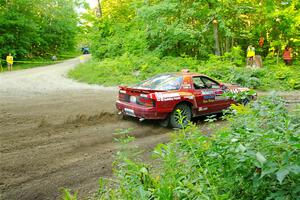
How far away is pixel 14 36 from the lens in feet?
96.6

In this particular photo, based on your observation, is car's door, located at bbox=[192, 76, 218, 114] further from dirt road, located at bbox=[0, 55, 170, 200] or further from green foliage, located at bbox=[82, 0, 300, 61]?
green foliage, located at bbox=[82, 0, 300, 61]

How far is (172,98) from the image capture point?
7.62m

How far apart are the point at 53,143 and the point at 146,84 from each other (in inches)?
122

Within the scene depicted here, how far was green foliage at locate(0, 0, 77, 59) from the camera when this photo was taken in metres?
28.6

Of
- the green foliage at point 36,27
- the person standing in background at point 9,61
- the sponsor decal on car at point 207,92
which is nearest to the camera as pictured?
the sponsor decal on car at point 207,92

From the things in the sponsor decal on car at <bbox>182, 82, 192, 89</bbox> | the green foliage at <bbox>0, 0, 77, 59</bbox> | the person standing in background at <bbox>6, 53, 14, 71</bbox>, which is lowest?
the sponsor decal on car at <bbox>182, 82, 192, 89</bbox>

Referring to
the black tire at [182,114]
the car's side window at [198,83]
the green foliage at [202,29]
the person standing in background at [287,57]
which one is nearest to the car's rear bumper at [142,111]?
the black tire at [182,114]

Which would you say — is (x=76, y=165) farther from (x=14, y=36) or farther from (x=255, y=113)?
(x=14, y=36)

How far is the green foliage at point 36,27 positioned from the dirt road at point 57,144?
69.6ft

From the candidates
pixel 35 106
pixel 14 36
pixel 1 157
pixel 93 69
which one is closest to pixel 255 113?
pixel 1 157

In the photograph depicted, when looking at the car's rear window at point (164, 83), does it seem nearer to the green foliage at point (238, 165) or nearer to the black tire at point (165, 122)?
the black tire at point (165, 122)

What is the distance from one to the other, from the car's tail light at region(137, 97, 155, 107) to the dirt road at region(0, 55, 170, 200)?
0.68m

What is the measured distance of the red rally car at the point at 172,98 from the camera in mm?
7516

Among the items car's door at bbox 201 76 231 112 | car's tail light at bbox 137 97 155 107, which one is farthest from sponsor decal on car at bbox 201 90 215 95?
car's tail light at bbox 137 97 155 107
